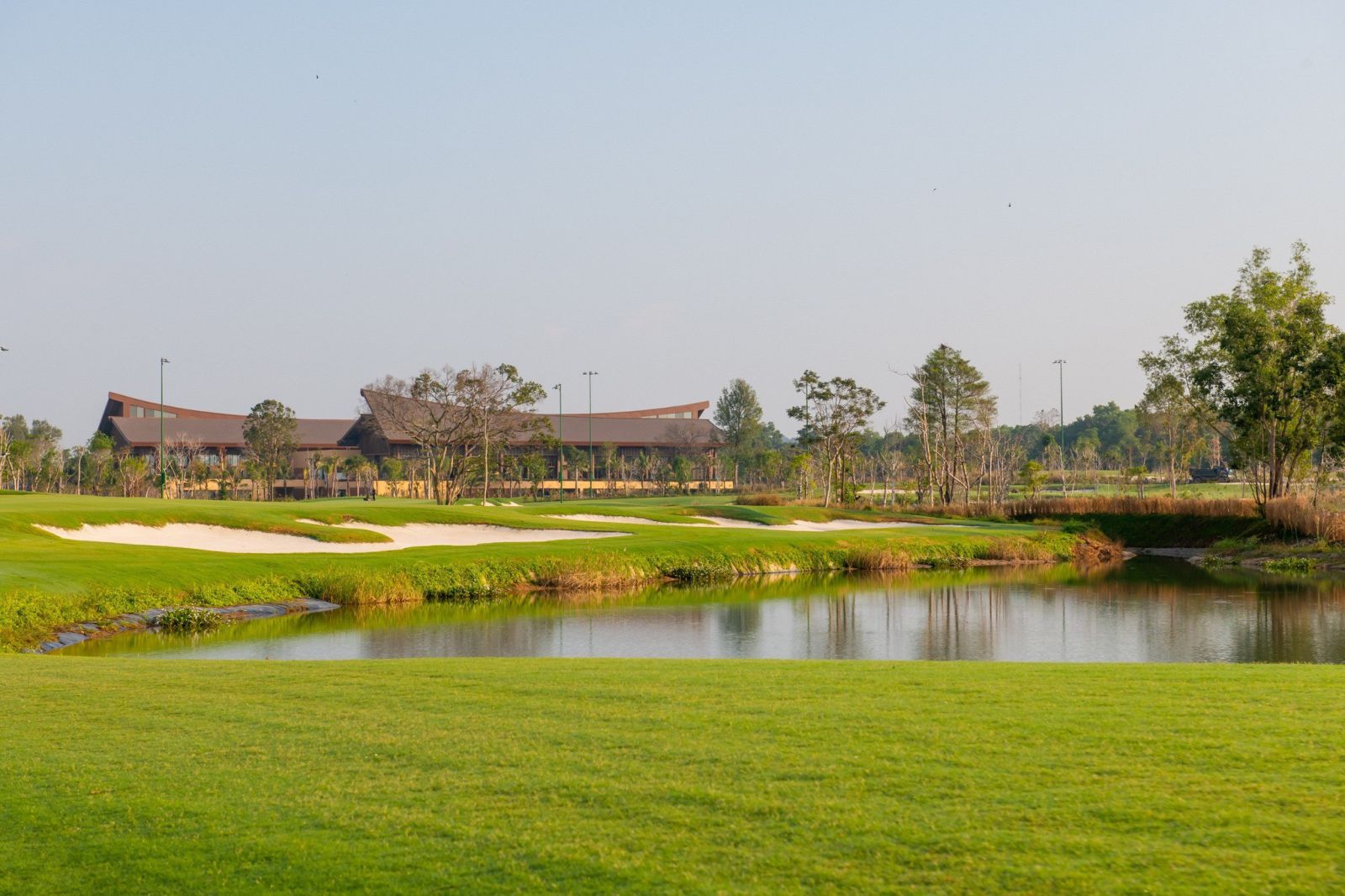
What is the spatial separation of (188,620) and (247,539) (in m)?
9.18

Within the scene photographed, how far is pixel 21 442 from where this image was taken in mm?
70312

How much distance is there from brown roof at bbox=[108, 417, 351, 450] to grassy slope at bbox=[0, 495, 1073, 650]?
5958 cm

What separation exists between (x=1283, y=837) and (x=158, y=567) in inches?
862

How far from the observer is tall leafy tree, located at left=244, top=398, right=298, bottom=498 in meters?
77.6

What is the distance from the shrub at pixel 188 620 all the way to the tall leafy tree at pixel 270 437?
59.0 m

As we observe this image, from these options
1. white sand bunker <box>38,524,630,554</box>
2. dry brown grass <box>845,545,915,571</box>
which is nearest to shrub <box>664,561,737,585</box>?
white sand bunker <box>38,524,630,554</box>

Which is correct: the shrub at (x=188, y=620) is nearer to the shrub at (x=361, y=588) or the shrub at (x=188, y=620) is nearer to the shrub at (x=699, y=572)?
the shrub at (x=361, y=588)

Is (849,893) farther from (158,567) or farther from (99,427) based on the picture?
(99,427)

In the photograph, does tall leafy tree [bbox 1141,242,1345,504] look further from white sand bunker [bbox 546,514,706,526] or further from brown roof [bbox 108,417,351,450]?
brown roof [bbox 108,417,351,450]

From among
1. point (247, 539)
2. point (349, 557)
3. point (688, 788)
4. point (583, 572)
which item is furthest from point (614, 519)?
point (688, 788)

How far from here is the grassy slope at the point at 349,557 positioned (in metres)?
20.3

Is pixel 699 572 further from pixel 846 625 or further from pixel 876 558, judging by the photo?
pixel 846 625

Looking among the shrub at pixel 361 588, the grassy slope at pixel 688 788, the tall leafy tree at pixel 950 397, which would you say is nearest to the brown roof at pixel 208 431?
the tall leafy tree at pixel 950 397

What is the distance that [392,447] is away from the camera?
90188 mm
